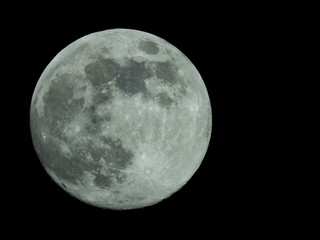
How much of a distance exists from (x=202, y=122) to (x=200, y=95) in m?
0.33

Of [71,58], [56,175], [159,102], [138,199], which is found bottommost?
[138,199]

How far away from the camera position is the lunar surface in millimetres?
4211

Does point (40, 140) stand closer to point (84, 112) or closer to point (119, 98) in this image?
point (84, 112)

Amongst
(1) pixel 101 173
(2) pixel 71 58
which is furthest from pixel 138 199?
(2) pixel 71 58

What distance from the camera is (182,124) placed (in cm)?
443

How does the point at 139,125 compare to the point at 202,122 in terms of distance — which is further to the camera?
the point at 202,122

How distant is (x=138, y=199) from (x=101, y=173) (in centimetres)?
60

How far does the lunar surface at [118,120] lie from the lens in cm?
421

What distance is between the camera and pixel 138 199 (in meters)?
4.63

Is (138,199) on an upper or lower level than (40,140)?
lower

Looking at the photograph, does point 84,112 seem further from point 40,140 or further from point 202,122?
point 202,122

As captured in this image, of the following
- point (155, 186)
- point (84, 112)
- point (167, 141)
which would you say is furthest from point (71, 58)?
point (155, 186)

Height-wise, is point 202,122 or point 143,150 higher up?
point 202,122

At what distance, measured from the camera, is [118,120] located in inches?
165
